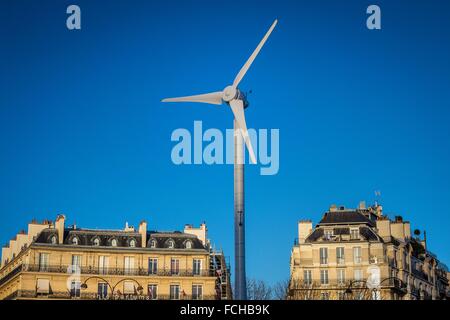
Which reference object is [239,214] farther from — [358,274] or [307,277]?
[358,274]

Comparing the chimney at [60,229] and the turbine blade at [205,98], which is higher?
the turbine blade at [205,98]

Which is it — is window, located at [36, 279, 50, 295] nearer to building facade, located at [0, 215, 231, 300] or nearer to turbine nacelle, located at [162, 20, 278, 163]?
building facade, located at [0, 215, 231, 300]

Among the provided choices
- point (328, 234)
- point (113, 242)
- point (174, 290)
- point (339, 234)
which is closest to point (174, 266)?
point (174, 290)

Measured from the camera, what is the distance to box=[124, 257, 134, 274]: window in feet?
315

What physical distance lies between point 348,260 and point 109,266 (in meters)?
27.6

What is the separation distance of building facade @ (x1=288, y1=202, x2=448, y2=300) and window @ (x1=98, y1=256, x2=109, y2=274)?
21584mm

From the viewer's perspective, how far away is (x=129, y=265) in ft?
318

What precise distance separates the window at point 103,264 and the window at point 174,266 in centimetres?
749

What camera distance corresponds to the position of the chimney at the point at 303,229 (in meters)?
97.5

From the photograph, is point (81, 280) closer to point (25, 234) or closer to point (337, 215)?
point (25, 234)

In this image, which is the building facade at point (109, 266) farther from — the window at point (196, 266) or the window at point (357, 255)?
the window at point (357, 255)

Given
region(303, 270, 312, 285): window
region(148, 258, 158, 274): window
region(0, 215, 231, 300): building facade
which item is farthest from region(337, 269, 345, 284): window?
region(148, 258, 158, 274): window

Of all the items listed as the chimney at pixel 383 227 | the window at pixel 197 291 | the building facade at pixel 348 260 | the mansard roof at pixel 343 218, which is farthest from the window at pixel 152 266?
the chimney at pixel 383 227
